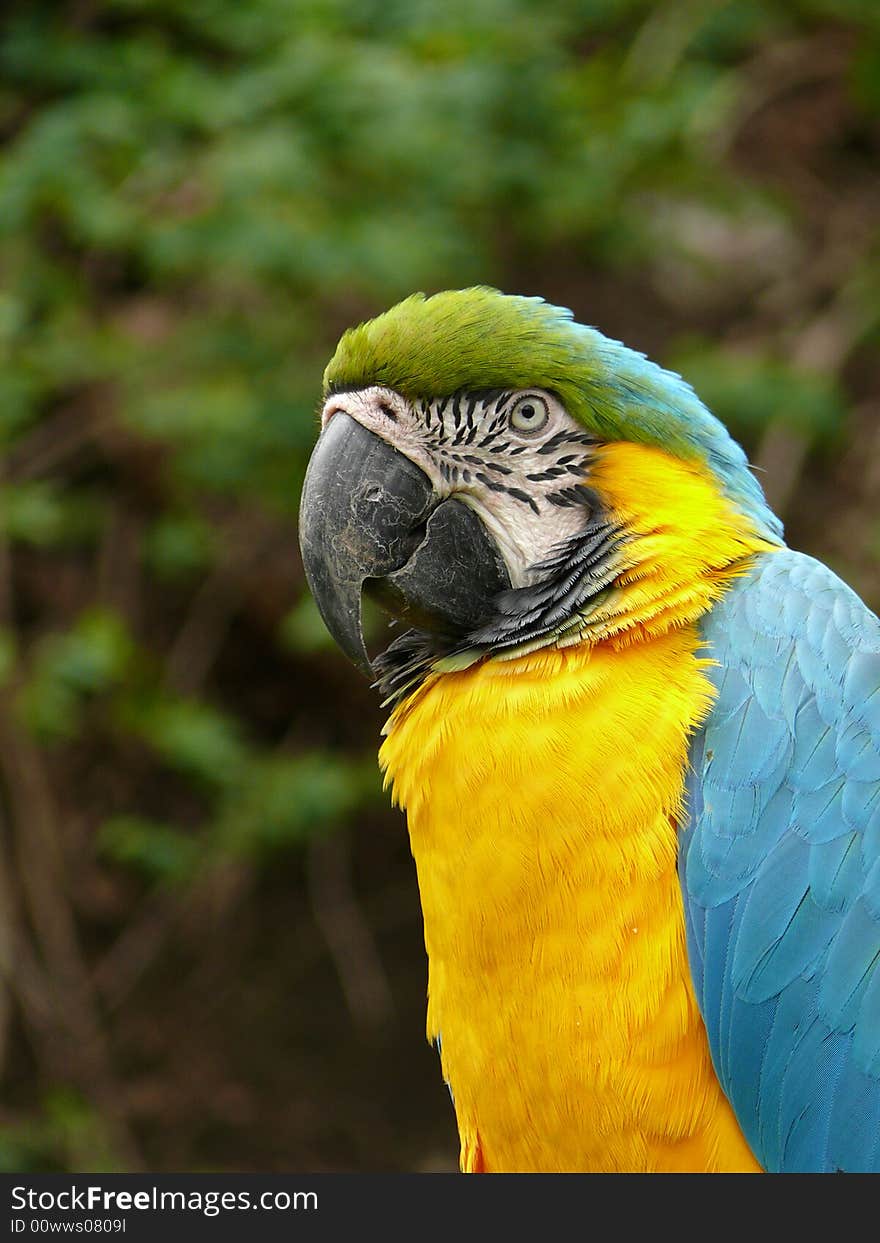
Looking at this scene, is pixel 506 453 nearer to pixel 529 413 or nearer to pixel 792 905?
pixel 529 413

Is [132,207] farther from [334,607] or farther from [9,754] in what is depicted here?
[334,607]

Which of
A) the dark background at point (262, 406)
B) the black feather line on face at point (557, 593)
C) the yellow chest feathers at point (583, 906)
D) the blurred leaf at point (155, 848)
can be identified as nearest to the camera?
the yellow chest feathers at point (583, 906)

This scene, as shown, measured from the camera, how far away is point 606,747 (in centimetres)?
167

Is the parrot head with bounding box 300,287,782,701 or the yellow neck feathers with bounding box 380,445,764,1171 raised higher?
the parrot head with bounding box 300,287,782,701

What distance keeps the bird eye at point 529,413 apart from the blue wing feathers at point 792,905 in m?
0.44

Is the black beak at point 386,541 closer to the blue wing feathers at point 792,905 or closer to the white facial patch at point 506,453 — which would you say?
the white facial patch at point 506,453

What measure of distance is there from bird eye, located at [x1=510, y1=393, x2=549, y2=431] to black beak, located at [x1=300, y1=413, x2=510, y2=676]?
14 centimetres

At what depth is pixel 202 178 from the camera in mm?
3664

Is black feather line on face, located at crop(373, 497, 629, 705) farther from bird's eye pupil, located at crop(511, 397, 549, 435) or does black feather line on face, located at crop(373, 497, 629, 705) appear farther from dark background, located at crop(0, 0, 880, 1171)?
dark background, located at crop(0, 0, 880, 1171)

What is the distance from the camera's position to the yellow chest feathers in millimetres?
1650

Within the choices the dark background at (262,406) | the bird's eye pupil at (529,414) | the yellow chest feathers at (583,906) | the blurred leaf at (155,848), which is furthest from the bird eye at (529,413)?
the blurred leaf at (155,848)

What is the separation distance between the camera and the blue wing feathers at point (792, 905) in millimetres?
1661

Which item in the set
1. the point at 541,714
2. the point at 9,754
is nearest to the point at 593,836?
the point at 541,714

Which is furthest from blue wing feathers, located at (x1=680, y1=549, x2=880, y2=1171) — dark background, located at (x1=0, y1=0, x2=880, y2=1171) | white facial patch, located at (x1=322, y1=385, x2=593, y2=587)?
dark background, located at (x1=0, y1=0, x2=880, y2=1171)
